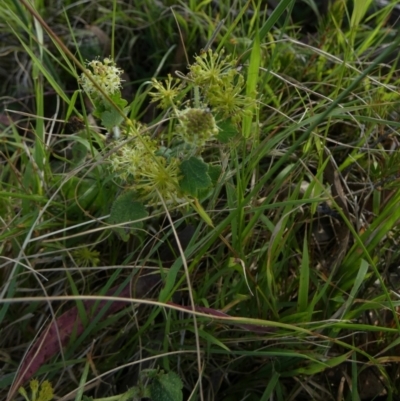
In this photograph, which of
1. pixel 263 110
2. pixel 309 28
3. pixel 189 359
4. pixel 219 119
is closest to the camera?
pixel 219 119

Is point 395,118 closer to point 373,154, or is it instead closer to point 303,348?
point 373,154

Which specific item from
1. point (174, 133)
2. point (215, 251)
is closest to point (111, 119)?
point (174, 133)

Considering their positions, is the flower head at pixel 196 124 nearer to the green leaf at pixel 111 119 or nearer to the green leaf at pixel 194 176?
the green leaf at pixel 194 176

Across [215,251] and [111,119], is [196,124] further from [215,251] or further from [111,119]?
[215,251]

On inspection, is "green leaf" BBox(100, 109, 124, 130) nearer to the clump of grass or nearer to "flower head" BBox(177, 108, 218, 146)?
the clump of grass

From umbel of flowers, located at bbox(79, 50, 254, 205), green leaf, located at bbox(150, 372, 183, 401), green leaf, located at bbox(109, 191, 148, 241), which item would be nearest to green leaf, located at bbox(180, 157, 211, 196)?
umbel of flowers, located at bbox(79, 50, 254, 205)

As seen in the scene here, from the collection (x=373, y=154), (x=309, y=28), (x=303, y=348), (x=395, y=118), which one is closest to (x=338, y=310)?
(x=303, y=348)
